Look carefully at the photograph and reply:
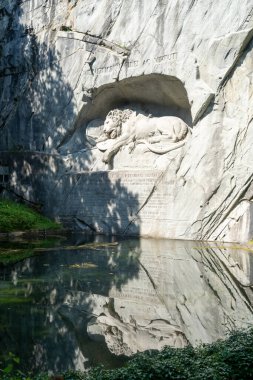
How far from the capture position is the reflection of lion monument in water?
14273 mm

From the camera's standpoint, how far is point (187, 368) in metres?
3.57

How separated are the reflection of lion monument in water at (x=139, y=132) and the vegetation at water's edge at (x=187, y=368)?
34.8 feet

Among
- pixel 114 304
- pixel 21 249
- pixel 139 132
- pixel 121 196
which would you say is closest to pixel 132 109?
pixel 139 132

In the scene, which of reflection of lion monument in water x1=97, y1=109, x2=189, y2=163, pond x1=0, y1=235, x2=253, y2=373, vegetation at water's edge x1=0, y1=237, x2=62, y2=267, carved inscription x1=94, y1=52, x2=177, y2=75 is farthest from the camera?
reflection of lion monument in water x1=97, y1=109, x2=189, y2=163

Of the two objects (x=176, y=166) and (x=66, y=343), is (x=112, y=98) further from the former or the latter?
(x=66, y=343)

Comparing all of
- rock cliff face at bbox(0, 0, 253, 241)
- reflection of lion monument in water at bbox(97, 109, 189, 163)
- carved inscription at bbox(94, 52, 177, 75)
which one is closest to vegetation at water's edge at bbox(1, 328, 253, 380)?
rock cliff face at bbox(0, 0, 253, 241)

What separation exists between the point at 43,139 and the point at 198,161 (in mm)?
6319

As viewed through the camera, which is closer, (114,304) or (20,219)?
(114,304)

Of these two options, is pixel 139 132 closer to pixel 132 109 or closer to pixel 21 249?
pixel 132 109

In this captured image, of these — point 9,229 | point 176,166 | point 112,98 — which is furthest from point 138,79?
point 9,229

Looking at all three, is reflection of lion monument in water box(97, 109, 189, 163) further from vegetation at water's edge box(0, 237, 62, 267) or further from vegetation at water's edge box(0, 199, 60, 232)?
vegetation at water's edge box(0, 237, 62, 267)

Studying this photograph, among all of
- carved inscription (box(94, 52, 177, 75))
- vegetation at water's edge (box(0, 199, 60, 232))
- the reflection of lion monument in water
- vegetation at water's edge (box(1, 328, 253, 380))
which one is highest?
carved inscription (box(94, 52, 177, 75))

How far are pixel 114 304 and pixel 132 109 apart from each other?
406 inches

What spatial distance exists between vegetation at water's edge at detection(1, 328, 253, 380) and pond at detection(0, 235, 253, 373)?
1.93 ft
